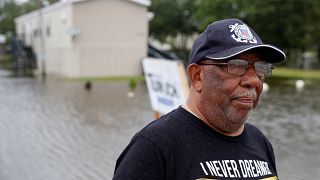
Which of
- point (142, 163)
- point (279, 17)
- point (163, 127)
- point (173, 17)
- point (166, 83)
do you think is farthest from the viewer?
point (173, 17)

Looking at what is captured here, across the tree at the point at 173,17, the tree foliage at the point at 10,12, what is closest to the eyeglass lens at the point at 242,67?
the tree at the point at 173,17

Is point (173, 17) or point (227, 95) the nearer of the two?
point (227, 95)

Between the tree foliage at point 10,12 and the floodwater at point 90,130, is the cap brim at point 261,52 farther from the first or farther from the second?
the tree foliage at point 10,12

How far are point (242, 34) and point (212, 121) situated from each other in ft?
1.09

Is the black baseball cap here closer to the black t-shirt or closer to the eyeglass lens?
the eyeglass lens

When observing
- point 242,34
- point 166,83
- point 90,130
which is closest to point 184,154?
point 242,34

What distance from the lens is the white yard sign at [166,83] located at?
568 cm

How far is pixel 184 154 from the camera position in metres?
1.69

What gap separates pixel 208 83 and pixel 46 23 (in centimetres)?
3421

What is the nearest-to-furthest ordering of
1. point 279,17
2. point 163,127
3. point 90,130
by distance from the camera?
point 163,127 → point 90,130 → point 279,17

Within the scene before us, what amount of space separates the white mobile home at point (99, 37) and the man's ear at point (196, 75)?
26699 millimetres

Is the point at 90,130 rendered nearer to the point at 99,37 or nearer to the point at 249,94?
the point at 249,94

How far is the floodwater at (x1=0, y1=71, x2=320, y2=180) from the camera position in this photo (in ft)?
24.9

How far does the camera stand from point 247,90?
1753 millimetres
